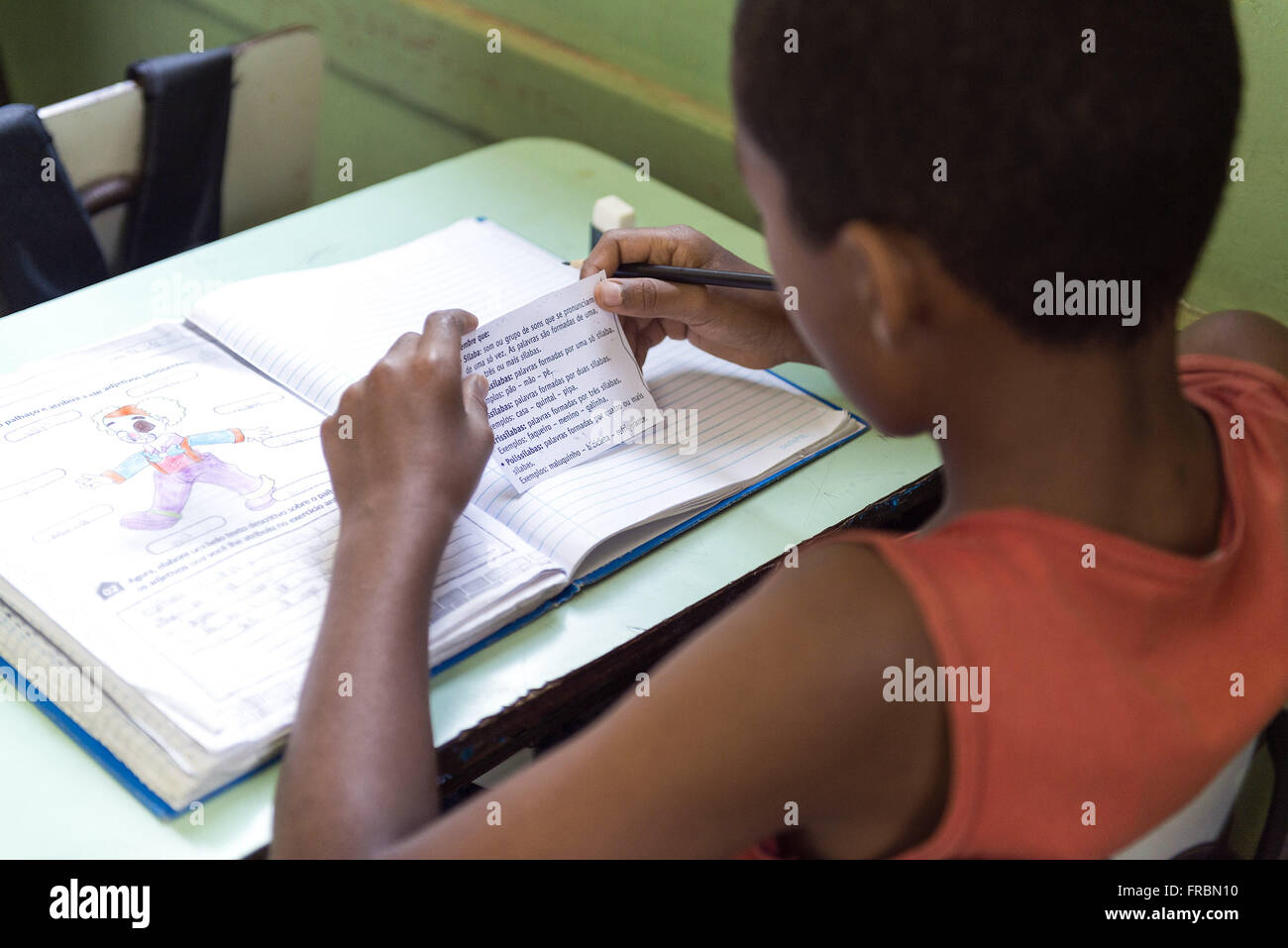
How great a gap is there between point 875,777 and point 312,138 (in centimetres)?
130

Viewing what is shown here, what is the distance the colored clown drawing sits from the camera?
86 cm

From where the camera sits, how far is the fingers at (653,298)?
3.25ft

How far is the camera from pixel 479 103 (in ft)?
6.09

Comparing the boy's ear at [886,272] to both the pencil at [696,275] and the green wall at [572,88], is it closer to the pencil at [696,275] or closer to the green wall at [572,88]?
the pencil at [696,275]

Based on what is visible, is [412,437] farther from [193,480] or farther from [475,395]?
[193,480]

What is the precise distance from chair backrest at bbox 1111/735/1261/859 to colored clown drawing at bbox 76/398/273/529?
24.3 inches

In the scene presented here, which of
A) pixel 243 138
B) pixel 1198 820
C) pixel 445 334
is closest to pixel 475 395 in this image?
pixel 445 334

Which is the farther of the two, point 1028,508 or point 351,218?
point 351,218

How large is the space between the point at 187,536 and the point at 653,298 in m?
0.42

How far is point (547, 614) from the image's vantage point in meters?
0.85

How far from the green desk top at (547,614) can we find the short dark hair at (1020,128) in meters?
0.37

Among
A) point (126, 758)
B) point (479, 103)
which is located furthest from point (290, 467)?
point (479, 103)
